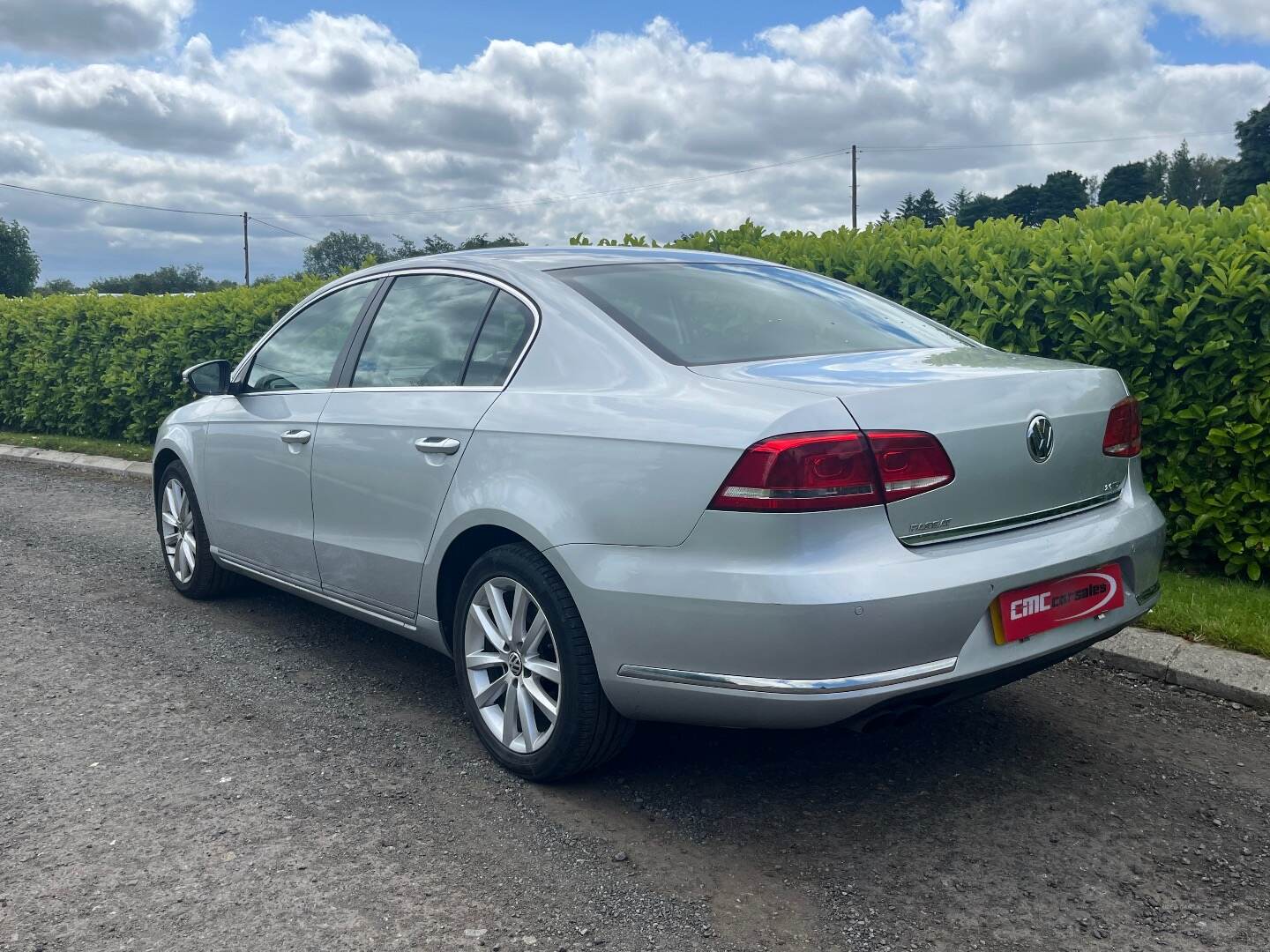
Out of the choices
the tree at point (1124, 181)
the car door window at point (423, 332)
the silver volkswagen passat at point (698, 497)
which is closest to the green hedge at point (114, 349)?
the car door window at point (423, 332)

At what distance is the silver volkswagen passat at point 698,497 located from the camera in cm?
285

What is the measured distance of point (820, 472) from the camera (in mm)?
2824

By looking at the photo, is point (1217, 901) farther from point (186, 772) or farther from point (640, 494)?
point (186, 772)

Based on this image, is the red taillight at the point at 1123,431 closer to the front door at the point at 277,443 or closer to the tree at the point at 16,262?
the front door at the point at 277,443

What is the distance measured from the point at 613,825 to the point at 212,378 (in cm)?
303

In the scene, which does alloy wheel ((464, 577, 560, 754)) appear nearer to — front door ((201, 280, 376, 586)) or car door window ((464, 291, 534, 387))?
car door window ((464, 291, 534, 387))

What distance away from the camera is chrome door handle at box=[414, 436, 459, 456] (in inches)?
146

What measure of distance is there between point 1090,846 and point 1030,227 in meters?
4.28

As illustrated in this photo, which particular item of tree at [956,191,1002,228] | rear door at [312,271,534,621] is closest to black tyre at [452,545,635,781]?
rear door at [312,271,534,621]

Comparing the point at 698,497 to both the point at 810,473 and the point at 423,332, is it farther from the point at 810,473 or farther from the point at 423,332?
the point at 423,332

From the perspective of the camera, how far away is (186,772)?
146 inches

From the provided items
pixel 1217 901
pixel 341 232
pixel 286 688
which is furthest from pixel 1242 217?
pixel 341 232

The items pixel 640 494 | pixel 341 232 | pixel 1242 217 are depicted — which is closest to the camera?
pixel 640 494

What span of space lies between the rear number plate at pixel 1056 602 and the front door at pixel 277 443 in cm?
270
